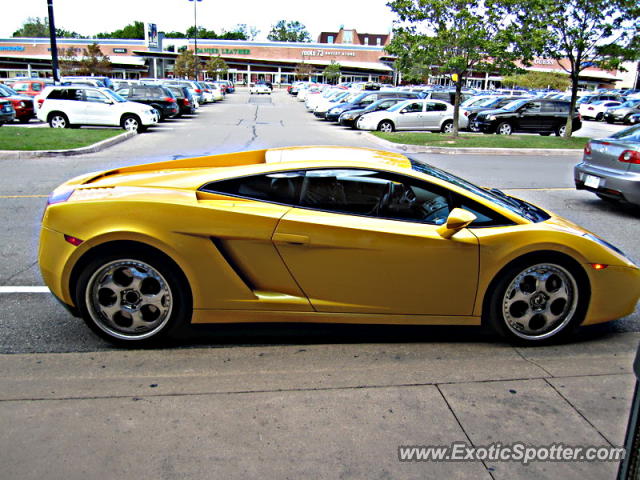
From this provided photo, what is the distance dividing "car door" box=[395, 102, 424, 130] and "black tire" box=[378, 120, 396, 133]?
0.81ft

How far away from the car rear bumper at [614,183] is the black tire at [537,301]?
485cm

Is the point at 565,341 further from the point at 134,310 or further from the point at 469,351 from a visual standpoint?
the point at 134,310

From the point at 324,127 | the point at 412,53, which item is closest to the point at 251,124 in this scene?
the point at 324,127

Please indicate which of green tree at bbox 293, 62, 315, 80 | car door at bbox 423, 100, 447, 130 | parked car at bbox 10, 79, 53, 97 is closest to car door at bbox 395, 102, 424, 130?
car door at bbox 423, 100, 447, 130

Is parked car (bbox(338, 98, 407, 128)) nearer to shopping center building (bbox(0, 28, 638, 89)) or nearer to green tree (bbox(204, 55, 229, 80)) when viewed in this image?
green tree (bbox(204, 55, 229, 80))

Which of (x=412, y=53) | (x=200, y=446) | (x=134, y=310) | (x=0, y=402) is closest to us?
(x=200, y=446)

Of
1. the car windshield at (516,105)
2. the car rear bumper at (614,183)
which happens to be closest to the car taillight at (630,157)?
the car rear bumper at (614,183)

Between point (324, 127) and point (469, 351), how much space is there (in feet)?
73.1

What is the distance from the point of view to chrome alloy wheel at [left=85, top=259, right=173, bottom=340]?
371cm

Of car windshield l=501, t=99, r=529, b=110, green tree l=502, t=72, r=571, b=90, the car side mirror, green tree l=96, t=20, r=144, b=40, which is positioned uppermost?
green tree l=96, t=20, r=144, b=40

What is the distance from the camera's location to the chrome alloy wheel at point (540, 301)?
152 inches

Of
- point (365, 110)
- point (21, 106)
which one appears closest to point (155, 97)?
point (21, 106)

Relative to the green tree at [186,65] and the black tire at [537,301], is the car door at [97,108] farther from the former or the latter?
the green tree at [186,65]

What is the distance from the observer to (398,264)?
3.72 metres
